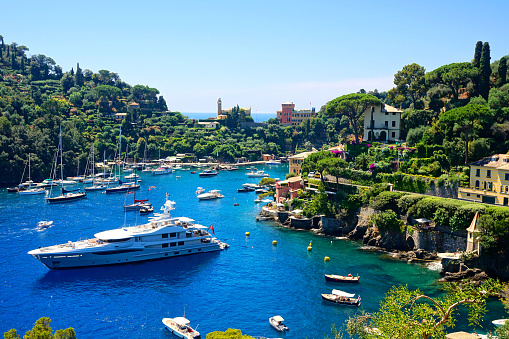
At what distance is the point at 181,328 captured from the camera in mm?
45156

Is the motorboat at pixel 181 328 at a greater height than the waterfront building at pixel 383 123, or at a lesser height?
lesser

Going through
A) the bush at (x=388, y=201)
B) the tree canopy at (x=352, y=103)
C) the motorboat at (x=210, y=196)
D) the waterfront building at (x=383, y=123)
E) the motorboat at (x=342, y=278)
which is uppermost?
the tree canopy at (x=352, y=103)

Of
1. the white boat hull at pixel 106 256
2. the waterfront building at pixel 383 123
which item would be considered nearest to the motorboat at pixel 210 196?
the waterfront building at pixel 383 123

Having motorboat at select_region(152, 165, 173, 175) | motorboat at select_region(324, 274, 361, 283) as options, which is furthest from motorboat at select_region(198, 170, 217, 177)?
motorboat at select_region(324, 274, 361, 283)

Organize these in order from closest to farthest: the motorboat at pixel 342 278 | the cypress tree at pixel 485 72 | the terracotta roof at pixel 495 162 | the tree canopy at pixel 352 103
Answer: the motorboat at pixel 342 278 → the terracotta roof at pixel 495 162 → the cypress tree at pixel 485 72 → the tree canopy at pixel 352 103

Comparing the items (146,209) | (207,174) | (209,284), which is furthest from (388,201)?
(207,174)

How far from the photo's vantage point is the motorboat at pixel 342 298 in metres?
51.4

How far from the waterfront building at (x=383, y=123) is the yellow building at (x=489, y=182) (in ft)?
93.1

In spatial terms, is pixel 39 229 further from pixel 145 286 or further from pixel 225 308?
pixel 225 308

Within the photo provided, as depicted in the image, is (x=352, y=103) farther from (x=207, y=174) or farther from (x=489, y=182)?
(x=207, y=174)

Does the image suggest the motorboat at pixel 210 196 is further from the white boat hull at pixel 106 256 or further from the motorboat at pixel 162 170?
the motorboat at pixel 162 170

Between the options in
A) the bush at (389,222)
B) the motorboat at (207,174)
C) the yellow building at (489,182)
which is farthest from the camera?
the motorboat at (207,174)

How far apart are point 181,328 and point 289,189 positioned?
184 ft

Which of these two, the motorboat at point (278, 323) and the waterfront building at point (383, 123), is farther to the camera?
the waterfront building at point (383, 123)
